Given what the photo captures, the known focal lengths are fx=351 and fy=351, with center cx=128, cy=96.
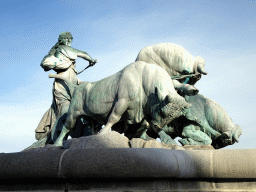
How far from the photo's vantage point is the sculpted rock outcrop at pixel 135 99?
558 cm

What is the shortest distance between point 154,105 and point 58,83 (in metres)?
2.93

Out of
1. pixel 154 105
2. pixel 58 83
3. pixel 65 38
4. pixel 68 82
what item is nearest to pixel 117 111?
pixel 154 105

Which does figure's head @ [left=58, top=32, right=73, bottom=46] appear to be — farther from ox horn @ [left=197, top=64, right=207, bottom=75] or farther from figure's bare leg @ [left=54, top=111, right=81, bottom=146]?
ox horn @ [left=197, top=64, right=207, bottom=75]

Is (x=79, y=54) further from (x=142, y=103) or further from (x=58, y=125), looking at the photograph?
(x=142, y=103)

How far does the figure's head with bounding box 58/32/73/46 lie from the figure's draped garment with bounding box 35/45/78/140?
0.22 m

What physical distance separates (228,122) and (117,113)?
106 inches

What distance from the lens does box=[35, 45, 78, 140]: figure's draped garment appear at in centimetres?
779

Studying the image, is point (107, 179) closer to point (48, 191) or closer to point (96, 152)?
point (96, 152)

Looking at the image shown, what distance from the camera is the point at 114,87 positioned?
6.12 metres

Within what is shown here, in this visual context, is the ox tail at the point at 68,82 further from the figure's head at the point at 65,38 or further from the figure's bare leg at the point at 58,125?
the figure's head at the point at 65,38

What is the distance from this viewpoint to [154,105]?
5766 mm

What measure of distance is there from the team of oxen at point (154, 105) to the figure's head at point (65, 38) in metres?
1.27

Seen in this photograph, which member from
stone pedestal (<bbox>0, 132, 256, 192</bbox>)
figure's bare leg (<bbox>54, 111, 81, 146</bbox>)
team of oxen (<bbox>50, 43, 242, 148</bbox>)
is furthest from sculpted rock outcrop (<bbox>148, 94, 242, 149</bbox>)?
stone pedestal (<bbox>0, 132, 256, 192</bbox>)

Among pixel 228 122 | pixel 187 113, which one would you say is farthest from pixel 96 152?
pixel 228 122
